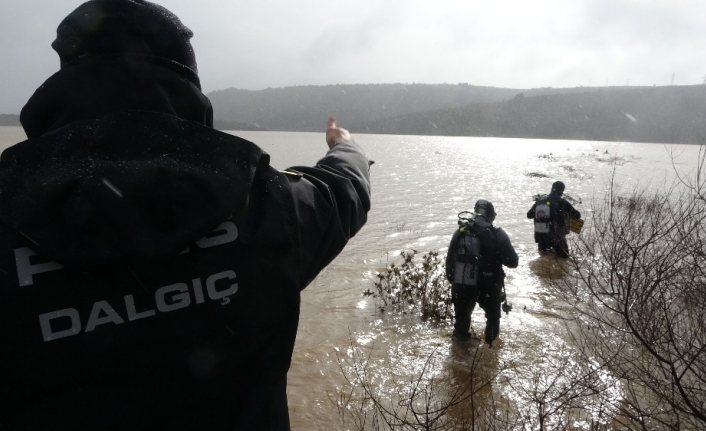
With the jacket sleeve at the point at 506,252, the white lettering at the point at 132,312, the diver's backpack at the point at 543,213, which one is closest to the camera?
the white lettering at the point at 132,312

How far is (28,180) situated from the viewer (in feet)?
2.96

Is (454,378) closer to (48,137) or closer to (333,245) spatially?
(333,245)

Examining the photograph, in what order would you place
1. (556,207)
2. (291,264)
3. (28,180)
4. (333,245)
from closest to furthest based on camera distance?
(28,180) → (291,264) → (333,245) → (556,207)

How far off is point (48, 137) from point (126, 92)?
0.20m

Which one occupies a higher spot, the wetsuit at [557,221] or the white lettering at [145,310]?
the white lettering at [145,310]

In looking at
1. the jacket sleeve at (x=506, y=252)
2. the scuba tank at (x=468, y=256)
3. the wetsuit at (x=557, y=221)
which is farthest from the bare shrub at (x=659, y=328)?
the wetsuit at (x=557, y=221)

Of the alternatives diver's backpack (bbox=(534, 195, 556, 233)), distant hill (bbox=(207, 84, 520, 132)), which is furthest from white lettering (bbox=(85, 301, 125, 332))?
distant hill (bbox=(207, 84, 520, 132))

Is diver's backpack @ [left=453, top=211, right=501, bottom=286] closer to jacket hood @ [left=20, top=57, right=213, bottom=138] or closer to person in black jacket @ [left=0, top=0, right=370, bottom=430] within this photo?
person in black jacket @ [left=0, top=0, right=370, bottom=430]

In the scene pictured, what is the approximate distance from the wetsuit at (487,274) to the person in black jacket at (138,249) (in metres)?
4.48

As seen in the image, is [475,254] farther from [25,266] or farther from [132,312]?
[25,266]

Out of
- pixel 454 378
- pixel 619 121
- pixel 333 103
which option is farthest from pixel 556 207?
pixel 333 103

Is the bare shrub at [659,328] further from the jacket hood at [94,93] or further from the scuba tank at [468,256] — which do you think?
the jacket hood at [94,93]

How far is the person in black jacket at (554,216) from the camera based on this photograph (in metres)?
9.26

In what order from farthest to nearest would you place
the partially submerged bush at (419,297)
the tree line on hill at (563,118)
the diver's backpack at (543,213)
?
the tree line on hill at (563,118), the diver's backpack at (543,213), the partially submerged bush at (419,297)
